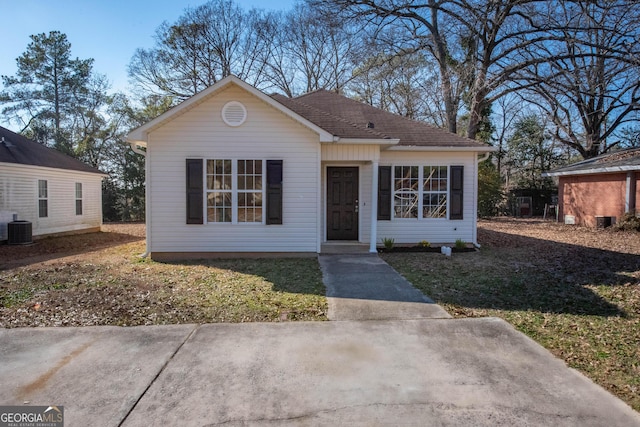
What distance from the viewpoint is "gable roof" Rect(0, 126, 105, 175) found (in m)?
12.6

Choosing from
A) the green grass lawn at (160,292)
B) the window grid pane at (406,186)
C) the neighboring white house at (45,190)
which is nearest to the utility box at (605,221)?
the window grid pane at (406,186)

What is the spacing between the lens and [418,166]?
10.6 m

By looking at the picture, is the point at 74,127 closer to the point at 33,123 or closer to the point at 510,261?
the point at 33,123

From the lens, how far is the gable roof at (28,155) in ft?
41.4

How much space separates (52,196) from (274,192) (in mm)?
10260

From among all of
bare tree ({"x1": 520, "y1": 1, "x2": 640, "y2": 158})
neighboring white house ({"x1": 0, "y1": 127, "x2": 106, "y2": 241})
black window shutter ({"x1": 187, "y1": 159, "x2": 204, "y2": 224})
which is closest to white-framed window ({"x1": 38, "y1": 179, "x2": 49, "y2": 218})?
neighboring white house ({"x1": 0, "y1": 127, "x2": 106, "y2": 241})

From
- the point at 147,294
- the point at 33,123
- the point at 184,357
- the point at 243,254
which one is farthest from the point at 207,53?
the point at 184,357

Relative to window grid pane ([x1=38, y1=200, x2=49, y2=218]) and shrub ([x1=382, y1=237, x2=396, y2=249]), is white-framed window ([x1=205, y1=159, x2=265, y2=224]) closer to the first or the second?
shrub ([x1=382, y1=237, x2=396, y2=249])

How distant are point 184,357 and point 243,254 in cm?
537

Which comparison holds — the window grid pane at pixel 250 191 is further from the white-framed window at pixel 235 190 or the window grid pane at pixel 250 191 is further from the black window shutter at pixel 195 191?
the black window shutter at pixel 195 191

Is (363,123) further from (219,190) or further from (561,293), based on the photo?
(561,293)

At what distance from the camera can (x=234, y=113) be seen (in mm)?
8797

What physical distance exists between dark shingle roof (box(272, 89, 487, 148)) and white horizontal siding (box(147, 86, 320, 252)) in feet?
2.52

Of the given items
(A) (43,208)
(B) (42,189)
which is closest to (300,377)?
(A) (43,208)
